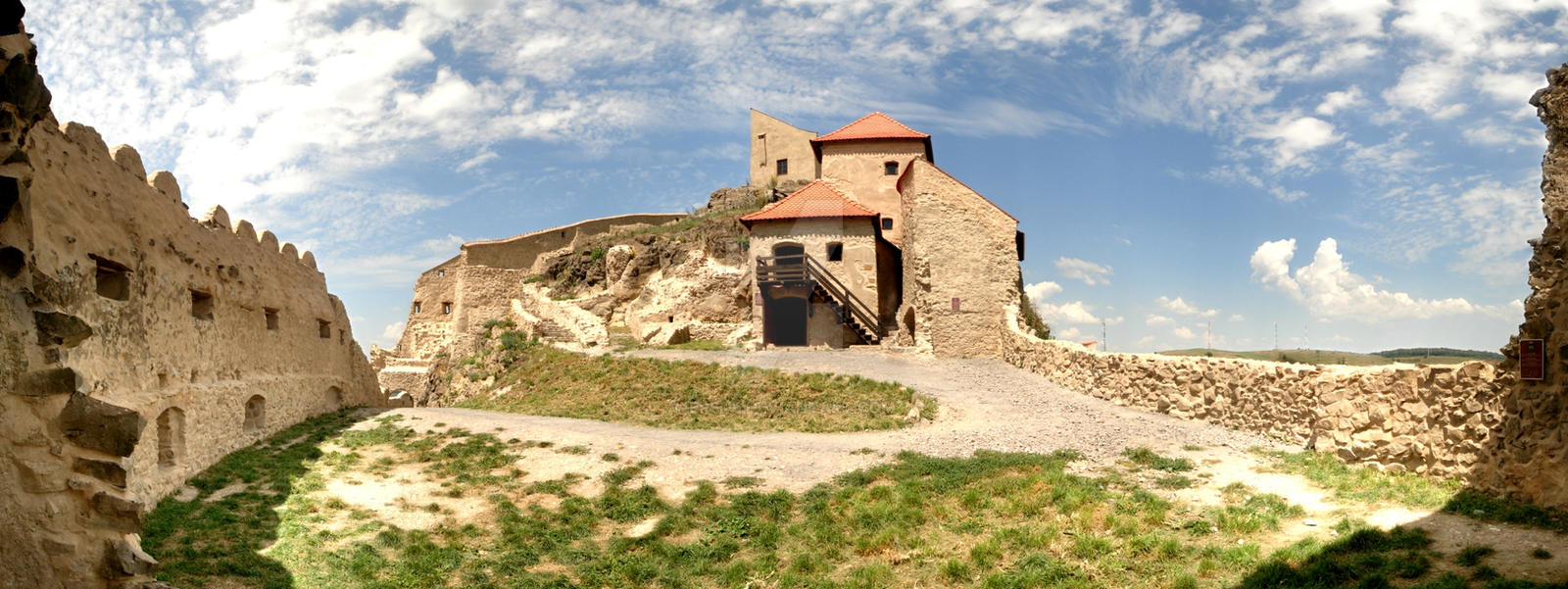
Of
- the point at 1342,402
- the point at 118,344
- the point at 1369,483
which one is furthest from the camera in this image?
the point at 1342,402

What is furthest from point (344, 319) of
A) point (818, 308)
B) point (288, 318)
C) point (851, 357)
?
point (818, 308)

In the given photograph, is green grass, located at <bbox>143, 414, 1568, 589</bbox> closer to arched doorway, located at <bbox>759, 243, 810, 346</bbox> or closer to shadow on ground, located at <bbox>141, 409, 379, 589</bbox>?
shadow on ground, located at <bbox>141, 409, 379, 589</bbox>

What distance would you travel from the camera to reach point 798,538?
41.1 feet

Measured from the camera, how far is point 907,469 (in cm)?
1479

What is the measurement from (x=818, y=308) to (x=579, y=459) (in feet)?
58.5

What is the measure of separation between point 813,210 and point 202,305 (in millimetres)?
21754

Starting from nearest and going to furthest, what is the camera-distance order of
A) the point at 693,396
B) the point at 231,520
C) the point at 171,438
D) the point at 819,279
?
1. the point at 231,520
2. the point at 171,438
3. the point at 693,396
4. the point at 819,279

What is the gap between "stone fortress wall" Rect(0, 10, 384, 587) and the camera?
19.6 feet

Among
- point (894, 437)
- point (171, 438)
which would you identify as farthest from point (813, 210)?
point (171, 438)

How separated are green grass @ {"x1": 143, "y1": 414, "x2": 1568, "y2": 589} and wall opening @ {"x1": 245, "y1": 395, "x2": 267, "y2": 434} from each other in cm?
139

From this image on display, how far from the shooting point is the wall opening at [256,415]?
55.6ft

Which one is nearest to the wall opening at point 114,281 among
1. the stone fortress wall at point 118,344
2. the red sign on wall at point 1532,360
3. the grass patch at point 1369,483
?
the stone fortress wall at point 118,344

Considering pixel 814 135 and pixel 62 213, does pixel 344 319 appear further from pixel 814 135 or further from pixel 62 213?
pixel 814 135

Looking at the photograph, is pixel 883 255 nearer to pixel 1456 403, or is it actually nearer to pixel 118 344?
pixel 1456 403
